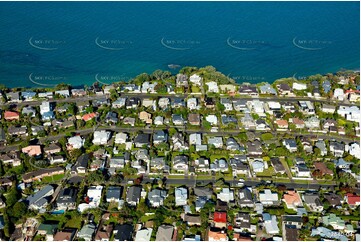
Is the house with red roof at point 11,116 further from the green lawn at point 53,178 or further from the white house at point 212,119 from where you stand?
the white house at point 212,119

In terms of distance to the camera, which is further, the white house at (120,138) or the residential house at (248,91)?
the residential house at (248,91)

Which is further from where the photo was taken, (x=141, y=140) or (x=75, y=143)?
(x=141, y=140)

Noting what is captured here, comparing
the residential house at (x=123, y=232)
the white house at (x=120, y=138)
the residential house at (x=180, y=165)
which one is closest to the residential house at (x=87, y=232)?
the residential house at (x=123, y=232)

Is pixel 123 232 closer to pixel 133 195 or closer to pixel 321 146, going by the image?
pixel 133 195

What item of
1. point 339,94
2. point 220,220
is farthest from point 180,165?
point 339,94

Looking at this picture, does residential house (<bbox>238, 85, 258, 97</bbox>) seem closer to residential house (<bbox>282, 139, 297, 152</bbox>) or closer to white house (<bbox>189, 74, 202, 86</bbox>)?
white house (<bbox>189, 74, 202, 86</bbox>)

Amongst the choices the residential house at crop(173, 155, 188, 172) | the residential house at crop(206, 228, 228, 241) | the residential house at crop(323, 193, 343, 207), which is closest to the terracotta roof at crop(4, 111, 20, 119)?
the residential house at crop(173, 155, 188, 172)
